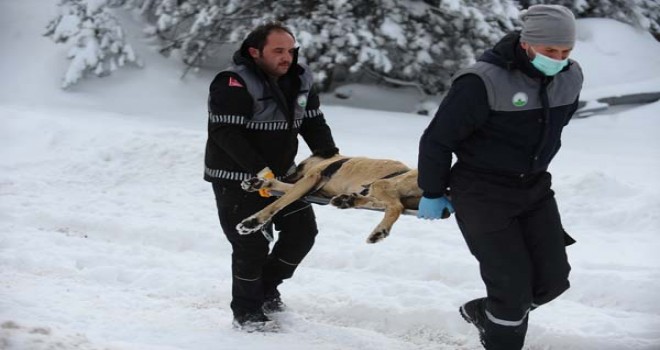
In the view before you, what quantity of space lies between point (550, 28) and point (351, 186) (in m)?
1.38

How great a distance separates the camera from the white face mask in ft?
10.2

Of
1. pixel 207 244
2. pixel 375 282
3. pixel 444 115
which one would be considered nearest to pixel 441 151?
pixel 444 115

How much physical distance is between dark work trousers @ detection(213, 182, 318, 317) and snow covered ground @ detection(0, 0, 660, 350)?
0.77 feet

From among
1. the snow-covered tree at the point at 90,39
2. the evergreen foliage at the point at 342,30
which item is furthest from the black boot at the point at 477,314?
the snow-covered tree at the point at 90,39

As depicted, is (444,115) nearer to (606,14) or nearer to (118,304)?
(118,304)

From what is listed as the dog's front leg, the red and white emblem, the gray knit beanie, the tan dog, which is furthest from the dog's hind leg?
the gray knit beanie

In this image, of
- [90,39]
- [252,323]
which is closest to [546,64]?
[252,323]

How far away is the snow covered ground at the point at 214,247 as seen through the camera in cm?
425

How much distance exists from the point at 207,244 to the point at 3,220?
187cm

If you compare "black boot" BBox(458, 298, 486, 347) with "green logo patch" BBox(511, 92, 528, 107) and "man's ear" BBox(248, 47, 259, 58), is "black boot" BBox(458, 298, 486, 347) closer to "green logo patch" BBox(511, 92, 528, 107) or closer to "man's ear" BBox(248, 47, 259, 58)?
"green logo patch" BBox(511, 92, 528, 107)

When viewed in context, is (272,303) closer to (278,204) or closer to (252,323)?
(252,323)

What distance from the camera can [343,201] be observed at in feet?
12.3

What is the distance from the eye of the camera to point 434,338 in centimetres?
439

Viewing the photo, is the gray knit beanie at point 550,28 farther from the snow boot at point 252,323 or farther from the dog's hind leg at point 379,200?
the snow boot at point 252,323
